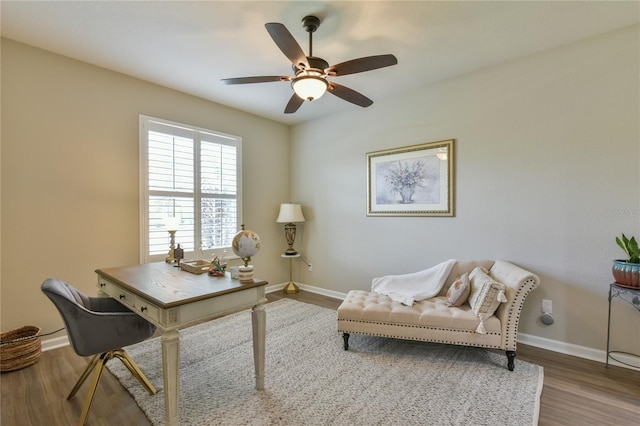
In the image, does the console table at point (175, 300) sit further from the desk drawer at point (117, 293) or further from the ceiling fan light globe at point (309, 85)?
the ceiling fan light globe at point (309, 85)

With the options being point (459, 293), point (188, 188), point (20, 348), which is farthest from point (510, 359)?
point (20, 348)

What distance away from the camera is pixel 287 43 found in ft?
6.03

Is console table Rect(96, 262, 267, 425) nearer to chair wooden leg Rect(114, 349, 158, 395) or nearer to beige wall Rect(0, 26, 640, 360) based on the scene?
chair wooden leg Rect(114, 349, 158, 395)

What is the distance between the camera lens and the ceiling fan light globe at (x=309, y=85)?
213 centimetres

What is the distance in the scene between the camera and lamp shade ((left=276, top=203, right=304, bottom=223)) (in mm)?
4512

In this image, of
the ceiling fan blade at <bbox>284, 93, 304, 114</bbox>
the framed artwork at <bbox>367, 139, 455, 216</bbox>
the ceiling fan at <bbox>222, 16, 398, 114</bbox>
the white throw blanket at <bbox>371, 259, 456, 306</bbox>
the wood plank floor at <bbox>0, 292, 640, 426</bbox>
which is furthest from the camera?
the framed artwork at <bbox>367, 139, 455, 216</bbox>

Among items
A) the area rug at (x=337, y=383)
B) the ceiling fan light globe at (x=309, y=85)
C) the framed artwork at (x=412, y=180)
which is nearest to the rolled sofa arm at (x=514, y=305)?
the area rug at (x=337, y=383)

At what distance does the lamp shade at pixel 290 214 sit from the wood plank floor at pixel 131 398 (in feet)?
9.11

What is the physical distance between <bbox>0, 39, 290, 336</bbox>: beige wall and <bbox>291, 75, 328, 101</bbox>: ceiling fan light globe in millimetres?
2188

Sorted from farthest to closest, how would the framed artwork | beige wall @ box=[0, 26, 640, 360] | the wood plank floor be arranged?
the framed artwork
beige wall @ box=[0, 26, 640, 360]
the wood plank floor

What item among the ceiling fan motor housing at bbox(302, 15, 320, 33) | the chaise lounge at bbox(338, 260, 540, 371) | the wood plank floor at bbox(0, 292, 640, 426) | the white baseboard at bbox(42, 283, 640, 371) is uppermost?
the ceiling fan motor housing at bbox(302, 15, 320, 33)

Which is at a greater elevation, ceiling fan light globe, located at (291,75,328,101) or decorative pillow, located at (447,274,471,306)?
ceiling fan light globe, located at (291,75,328,101)

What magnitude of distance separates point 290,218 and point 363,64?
2.81m

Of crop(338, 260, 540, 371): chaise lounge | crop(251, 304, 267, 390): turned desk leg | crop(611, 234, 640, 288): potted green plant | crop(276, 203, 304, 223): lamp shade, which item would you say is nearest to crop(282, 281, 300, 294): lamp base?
crop(276, 203, 304, 223): lamp shade
